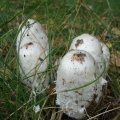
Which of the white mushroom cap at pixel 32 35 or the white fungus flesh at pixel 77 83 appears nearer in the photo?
the white fungus flesh at pixel 77 83

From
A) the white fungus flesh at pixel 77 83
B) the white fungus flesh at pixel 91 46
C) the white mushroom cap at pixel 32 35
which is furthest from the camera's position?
the white mushroom cap at pixel 32 35

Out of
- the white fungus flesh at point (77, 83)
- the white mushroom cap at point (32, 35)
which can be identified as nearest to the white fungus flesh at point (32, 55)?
the white mushroom cap at point (32, 35)

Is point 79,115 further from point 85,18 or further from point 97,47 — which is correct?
point 85,18

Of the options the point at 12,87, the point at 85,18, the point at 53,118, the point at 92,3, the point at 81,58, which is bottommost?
the point at 53,118

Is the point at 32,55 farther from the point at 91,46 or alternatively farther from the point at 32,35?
the point at 91,46

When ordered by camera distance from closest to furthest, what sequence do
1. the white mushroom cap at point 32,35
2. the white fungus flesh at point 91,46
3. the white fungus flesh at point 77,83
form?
1. the white fungus flesh at point 77,83
2. the white fungus flesh at point 91,46
3. the white mushroom cap at point 32,35

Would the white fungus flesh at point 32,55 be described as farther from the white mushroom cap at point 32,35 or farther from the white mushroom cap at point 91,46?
the white mushroom cap at point 91,46

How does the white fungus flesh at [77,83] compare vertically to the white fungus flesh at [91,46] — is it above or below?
below

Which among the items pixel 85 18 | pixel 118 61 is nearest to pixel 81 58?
pixel 118 61
